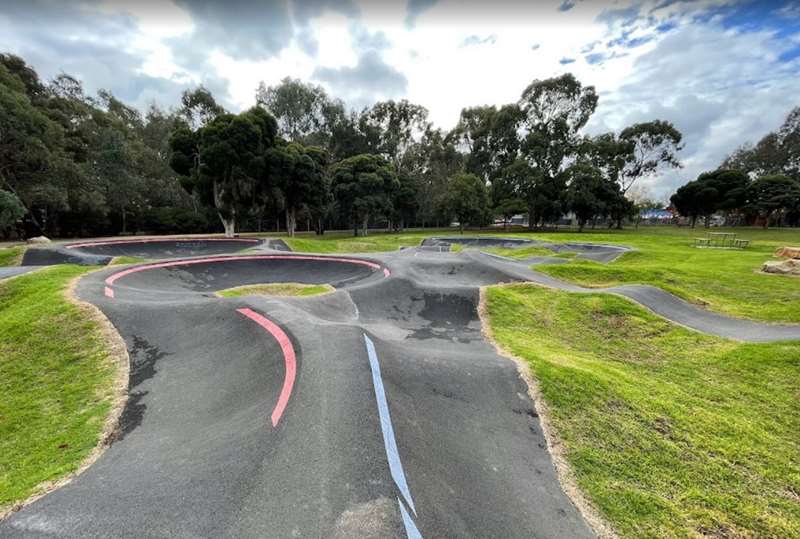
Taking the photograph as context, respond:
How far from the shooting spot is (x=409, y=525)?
2.57 m

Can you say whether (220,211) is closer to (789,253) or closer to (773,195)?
(789,253)

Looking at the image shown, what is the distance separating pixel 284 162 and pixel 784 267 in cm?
3289

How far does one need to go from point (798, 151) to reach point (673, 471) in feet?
285

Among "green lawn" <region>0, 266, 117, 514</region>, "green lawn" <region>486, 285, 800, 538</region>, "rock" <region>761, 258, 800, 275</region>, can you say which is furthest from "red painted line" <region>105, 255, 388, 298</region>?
"rock" <region>761, 258, 800, 275</region>

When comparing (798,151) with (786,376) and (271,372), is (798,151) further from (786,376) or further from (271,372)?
(271,372)

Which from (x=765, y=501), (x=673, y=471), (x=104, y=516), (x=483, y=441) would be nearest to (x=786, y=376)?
(x=765, y=501)

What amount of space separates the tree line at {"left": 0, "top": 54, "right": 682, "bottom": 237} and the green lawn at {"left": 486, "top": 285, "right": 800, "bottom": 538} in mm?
28050

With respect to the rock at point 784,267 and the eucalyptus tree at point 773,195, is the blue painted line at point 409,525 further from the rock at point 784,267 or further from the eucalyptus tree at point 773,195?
the eucalyptus tree at point 773,195

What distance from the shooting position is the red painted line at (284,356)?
413 cm

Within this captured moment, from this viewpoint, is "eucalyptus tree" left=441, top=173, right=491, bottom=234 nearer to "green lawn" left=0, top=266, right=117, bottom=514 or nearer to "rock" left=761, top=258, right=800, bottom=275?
"rock" left=761, top=258, right=800, bottom=275

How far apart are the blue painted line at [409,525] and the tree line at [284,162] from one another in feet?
91.8

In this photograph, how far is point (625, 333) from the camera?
29.6ft

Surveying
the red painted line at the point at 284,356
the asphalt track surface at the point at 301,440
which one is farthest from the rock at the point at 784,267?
the red painted line at the point at 284,356

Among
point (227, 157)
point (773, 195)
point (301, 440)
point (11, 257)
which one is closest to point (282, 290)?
point (301, 440)
